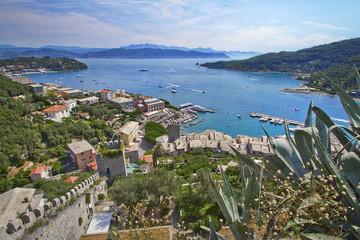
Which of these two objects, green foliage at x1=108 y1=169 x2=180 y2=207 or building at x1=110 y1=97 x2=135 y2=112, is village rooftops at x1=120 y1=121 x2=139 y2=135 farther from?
green foliage at x1=108 y1=169 x2=180 y2=207

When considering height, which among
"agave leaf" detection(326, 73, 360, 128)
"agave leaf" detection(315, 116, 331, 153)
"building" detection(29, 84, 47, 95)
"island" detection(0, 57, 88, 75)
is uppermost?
"island" detection(0, 57, 88, 75)

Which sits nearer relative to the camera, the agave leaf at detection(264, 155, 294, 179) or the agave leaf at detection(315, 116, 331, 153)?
the agave leaf at detection(264, 155, 294, 179)

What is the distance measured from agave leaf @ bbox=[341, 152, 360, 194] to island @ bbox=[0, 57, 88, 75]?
124682 millimetres

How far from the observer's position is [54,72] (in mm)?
106438

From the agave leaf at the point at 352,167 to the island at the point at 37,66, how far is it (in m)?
125

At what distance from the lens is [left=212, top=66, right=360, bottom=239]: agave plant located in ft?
7.17

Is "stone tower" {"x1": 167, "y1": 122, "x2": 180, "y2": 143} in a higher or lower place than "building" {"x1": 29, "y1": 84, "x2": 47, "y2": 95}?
lower

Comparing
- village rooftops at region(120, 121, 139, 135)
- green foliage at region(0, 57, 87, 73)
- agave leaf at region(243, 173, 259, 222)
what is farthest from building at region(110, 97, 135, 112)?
green foliage at region(0, 57, 87, 73)

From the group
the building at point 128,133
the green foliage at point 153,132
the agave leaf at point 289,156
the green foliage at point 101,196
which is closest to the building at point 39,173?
the building at point 128,133

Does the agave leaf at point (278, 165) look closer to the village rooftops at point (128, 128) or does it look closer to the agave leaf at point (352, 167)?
the agave leaf at point (352, 167)

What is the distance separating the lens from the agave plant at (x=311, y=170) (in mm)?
2186

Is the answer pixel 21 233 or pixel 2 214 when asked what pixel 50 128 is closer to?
pixel 2 214

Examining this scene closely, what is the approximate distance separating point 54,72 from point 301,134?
422 feet

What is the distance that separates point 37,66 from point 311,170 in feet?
458
